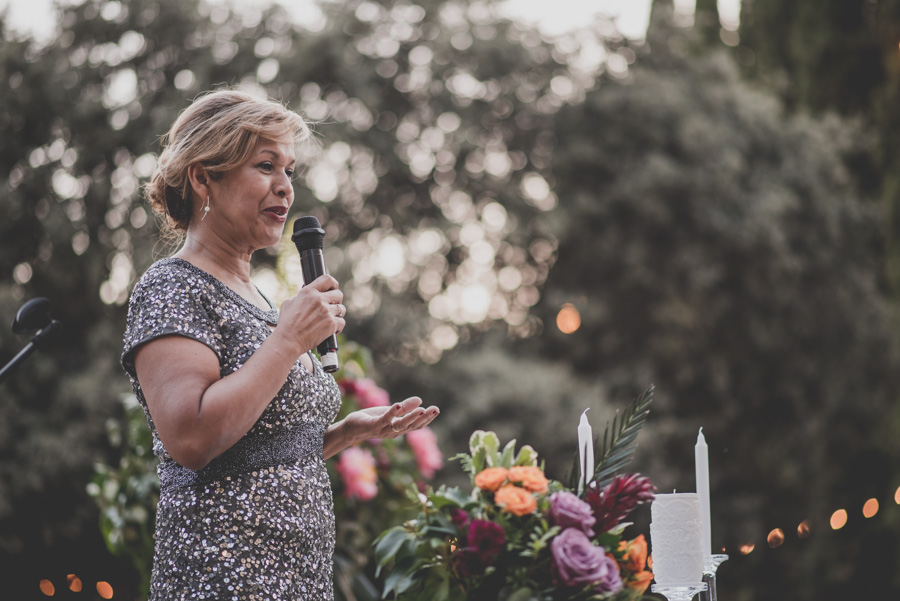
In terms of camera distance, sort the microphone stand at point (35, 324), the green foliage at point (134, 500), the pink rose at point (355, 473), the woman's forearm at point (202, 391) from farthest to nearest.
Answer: the pink rose at point (355, 473) → the green foliage at point (134, 500) → the microphone stand at point (35, 324) → the woman's forearm at point (202, 391)

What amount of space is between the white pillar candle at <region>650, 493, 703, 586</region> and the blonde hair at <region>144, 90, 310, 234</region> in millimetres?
1106

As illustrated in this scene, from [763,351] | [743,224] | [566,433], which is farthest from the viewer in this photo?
[763,351]

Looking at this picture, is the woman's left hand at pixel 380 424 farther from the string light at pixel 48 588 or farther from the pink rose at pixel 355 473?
the string light at pixel 48 588

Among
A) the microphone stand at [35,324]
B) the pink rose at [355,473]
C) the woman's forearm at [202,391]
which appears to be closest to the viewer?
the woman's forearm at [202,391]

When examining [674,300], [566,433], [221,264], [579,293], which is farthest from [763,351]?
[221,264]

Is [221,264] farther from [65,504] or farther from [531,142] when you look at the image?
[531,142]

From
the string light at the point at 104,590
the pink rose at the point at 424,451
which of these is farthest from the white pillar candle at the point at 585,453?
the string light at the point at 104,590

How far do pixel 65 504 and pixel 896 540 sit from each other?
9459 mm

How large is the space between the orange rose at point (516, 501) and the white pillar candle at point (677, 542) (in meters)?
0.27

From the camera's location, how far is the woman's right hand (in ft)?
5.73

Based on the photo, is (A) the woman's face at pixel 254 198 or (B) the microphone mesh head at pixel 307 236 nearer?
(A) the woman's face at pixel 254 198

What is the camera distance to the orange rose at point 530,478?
6.48 ft

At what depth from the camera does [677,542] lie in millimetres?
1965

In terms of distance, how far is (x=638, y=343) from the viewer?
13.5 metres
